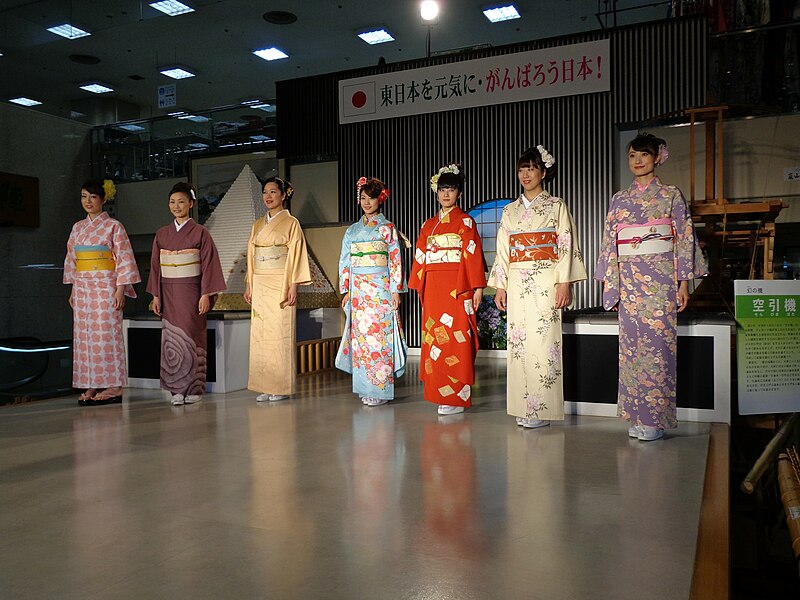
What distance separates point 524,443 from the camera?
3.44 metres

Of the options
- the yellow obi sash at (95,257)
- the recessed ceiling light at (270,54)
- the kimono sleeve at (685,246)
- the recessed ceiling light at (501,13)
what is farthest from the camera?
the recessed ceiling light at (270,54)

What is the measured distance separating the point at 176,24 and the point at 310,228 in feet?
13.9

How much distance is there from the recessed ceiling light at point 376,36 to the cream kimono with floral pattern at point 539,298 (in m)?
7.60

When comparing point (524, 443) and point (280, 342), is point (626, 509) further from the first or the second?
point (280, 342)

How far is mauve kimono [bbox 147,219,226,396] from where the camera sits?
4.78 meters

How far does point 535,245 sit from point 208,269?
247cm

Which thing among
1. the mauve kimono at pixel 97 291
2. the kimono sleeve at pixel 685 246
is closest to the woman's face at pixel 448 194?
the kimono sleeve at pixel 685 246

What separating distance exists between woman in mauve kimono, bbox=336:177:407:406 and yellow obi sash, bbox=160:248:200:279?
117cm

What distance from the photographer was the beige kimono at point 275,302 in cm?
486

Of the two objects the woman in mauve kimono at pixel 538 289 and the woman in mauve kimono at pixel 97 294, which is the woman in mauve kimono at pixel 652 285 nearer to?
the woman in mauve kimono at pixel 538 289

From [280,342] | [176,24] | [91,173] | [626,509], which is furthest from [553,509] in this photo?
[91,173]

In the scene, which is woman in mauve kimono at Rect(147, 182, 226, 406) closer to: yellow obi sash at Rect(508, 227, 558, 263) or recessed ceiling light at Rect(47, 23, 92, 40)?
yellow obi sash at Rect(508, 227, 558, 263)

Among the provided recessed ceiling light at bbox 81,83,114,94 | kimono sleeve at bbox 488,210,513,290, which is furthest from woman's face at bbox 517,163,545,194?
recessed ceiling light at bbox 81,83,114,94

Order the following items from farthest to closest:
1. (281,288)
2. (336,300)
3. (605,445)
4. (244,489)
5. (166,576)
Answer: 1. (336,300)
2. (281,288)
3. (605,445)
4. (244,489)
5. (166,576)
